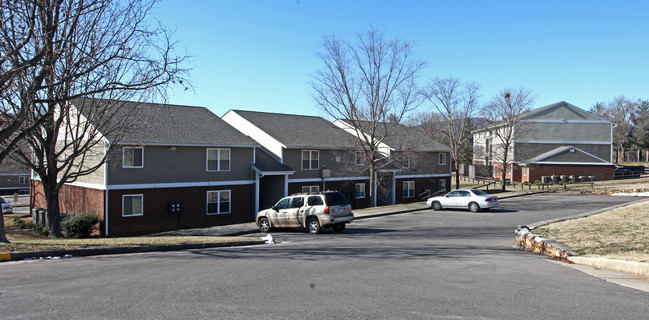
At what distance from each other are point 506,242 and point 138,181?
18.6 metres

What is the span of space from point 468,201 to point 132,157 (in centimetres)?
2024

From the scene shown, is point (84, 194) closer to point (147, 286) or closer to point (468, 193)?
point (147, 286)

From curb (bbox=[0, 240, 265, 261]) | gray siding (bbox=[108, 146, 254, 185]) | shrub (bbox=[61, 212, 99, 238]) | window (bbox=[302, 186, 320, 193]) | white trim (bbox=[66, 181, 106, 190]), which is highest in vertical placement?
gray siding (bbox=[108, 146, 254, 185])

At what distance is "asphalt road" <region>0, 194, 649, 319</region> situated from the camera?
A: 5949 mm

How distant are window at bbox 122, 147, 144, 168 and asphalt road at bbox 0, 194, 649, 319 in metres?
13.8

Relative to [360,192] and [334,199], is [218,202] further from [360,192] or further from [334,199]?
[360,192]

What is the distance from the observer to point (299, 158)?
33344 millimetres

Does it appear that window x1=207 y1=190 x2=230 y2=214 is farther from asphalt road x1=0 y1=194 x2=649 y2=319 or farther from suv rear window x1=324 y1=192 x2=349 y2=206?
asphalt road x1=0 y1=194 x2=649 y2=319

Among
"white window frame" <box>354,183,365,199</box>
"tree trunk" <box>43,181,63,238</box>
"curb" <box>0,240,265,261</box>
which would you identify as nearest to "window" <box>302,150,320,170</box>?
"white window frame" <box>354,183,365,199</box>

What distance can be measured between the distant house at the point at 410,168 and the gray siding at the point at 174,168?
11663 mm

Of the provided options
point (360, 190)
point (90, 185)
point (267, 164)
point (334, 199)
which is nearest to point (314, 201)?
point (334, 199)

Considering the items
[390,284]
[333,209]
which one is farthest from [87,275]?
[333,209]

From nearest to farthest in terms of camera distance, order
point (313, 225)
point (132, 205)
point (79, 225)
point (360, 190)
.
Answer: point (313, 225)
point (79, 225)
point (132, 205)
point (360, 190)

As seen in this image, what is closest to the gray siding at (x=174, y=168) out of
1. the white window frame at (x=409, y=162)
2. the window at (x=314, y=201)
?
the window at (x=314, y=201)
